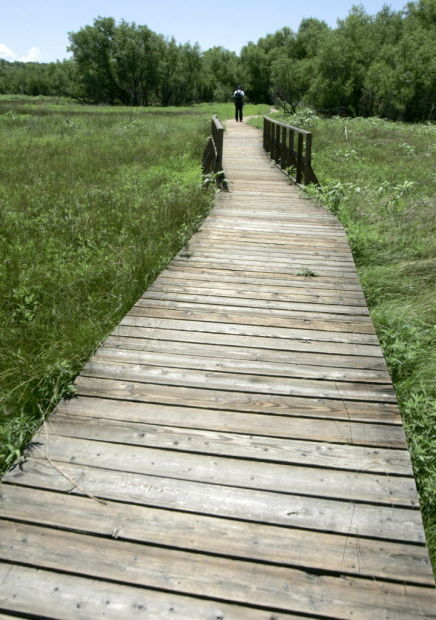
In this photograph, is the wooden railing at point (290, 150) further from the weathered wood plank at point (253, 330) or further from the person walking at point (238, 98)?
the person walking at point (238, 98)

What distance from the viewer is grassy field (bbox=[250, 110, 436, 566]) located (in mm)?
2762

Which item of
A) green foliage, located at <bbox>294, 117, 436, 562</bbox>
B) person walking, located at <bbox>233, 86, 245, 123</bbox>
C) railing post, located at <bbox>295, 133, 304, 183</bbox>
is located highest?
person walking, located at <bbox>233, 86, 245, 123</bbox>

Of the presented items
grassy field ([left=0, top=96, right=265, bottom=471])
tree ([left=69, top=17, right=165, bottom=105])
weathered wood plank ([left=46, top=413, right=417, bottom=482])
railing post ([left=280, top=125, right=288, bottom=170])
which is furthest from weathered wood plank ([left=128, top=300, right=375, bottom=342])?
tree ([left=69, top=17, right=165, bottom=105])

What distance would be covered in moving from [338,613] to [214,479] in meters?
0.77

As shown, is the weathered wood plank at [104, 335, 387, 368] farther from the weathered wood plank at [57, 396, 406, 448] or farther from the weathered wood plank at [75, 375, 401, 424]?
the weathered wood plank at [57, 396, 406, 448]

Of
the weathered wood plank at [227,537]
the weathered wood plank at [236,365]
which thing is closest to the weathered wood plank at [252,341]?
the weathered wood plank at [236,365]

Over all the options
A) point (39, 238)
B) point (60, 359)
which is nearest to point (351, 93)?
point (39, 238)

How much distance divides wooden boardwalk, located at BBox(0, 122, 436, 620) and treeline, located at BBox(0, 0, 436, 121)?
119 ft

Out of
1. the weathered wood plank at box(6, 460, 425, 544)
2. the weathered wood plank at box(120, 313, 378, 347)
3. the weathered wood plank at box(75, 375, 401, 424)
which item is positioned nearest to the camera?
the weathered wood plank at box(6, 460, 425, 544)

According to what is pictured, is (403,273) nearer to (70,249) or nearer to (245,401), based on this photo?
(245,401)

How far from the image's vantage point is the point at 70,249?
5.87 meters

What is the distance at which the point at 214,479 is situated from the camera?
212 centimetres

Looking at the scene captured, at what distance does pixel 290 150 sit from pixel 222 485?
941 centimetres

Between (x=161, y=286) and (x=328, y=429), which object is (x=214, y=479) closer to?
(x=328, y=429)
